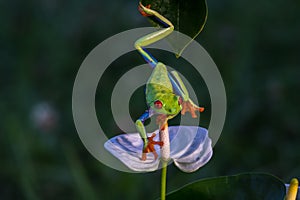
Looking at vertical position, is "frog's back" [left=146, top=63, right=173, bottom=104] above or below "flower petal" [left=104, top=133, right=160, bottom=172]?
above

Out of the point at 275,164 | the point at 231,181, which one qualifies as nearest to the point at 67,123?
the point at 275,164

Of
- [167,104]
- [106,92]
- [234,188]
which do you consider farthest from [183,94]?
[106,92]

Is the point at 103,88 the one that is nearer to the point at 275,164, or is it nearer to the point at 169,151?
the point at 275,164

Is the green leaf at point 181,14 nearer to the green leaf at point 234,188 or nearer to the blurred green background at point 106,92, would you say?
the green leaf at point 234,188

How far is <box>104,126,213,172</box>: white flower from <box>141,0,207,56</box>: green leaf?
74 mm

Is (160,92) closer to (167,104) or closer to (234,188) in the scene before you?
(167,104)

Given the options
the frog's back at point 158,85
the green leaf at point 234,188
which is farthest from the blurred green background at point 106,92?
the frog's back at point 158,85

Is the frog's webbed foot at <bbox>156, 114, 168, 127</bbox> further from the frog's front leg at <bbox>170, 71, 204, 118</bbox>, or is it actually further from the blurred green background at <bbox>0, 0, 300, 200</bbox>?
the blurred green background at <bbox>0, 0, 300, 200</bbox>

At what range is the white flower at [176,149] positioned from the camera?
0.47 meters

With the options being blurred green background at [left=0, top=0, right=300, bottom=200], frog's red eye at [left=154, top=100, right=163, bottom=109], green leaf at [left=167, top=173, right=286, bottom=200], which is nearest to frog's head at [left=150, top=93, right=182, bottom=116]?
frog's red eye at [left=154, top=100, right=163, bottom=109]

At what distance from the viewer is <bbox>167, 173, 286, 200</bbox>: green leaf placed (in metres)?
0.55

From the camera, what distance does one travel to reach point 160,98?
440mm

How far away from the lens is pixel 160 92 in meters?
0.44

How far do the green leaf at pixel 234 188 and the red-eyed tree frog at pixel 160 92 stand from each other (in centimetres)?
9
